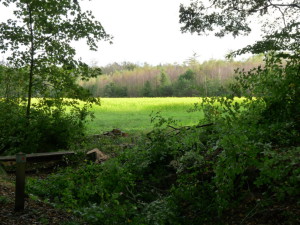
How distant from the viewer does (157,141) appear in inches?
223

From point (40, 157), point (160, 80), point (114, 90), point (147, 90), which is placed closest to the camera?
point (40, 157)

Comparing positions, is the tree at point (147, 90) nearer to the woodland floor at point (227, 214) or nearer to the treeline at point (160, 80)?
the treeline at point (160, 80)

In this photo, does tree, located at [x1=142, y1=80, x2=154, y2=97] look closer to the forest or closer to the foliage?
the foliage

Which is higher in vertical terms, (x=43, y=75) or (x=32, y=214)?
(x=43, y=75)

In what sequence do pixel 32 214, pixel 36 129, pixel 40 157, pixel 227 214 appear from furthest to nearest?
pixel 36 129
pixel 40 157
pixel 32 214
pixel 227 214

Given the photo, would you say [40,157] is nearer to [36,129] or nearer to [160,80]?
[36,129]

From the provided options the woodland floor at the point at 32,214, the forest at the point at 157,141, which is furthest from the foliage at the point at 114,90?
the woodland floor at the point at 32,214

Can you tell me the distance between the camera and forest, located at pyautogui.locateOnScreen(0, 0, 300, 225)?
345cm

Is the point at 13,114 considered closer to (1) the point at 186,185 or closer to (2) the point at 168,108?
(1) the point at 186,185

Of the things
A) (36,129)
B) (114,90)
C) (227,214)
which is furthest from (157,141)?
(114,90)

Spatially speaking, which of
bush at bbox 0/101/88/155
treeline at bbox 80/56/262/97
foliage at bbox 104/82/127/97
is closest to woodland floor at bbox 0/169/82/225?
bush at bbox 0/101/88/155

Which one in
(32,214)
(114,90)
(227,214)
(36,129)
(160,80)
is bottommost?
(32,214)

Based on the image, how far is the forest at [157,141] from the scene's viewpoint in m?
3.45

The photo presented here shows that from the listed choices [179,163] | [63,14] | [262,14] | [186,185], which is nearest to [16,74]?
[63,14]
